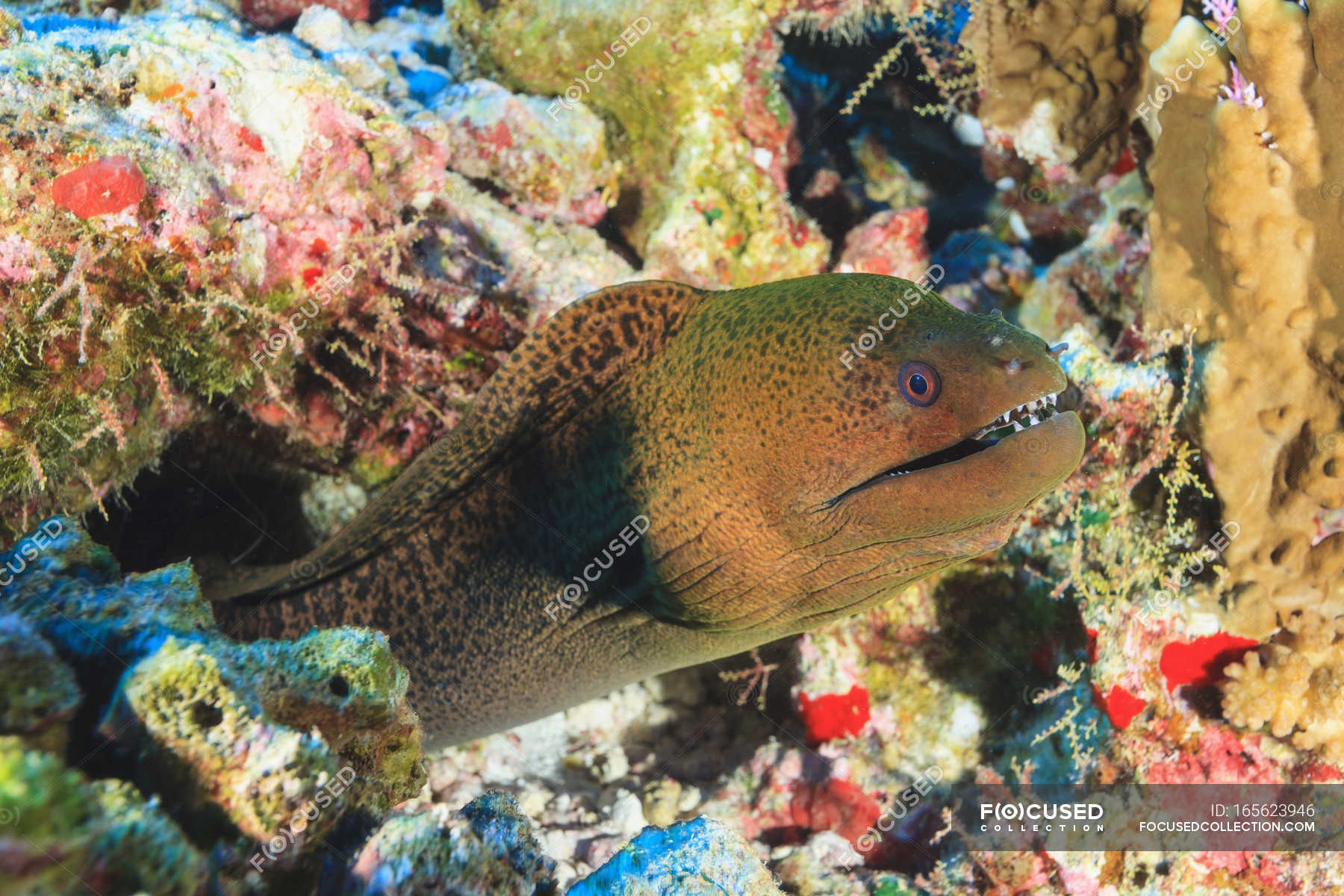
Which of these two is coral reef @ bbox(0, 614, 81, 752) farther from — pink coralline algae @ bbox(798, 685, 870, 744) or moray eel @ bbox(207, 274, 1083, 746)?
pink coralline algae @ bbox(798, 685, 870, 744)

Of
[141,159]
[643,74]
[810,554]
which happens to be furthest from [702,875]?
[643,74]

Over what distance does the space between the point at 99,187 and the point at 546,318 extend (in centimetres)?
174

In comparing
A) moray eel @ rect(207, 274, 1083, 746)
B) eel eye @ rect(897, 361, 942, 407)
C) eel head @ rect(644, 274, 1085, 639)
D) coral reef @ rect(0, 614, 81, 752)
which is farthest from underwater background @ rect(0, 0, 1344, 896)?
eel eye @ rect(897, 361, 942, 407)

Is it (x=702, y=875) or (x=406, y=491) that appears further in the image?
(x=406, y=491)

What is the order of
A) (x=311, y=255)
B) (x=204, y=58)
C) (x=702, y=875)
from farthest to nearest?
(x=311, y=255) → (x=204, y=58) → (x=702, y=875)

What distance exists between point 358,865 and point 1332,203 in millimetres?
3858

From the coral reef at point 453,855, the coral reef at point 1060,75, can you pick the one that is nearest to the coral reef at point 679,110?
the coral reef at point 1060,75

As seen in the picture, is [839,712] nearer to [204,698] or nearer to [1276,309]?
[1276,309]

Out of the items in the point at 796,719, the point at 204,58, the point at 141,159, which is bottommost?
the point at 796,719

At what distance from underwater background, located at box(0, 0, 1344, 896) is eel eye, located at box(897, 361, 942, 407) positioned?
1271mm

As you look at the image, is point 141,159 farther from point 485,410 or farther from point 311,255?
point 485,410

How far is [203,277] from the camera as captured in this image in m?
2.55

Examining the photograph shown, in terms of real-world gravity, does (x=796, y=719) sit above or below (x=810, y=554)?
below

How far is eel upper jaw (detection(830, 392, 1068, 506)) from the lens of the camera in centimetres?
224
